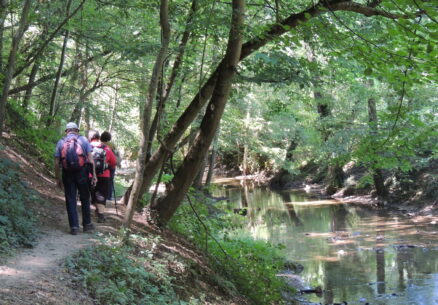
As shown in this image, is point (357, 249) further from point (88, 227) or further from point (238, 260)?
point (88, 227)

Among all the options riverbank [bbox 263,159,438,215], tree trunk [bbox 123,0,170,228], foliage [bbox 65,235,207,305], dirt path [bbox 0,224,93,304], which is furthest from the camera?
riverbank [bbox 263,159,438,215]

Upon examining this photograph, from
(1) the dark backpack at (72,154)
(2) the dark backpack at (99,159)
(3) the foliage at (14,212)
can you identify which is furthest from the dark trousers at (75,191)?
(2) the dark backpack at (99,159)

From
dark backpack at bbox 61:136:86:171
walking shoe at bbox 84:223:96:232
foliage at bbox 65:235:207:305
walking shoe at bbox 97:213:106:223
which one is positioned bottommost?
foliage at bbox 65:235:207:305

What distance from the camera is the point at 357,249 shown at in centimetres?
1396

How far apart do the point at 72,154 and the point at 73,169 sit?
9.7 inches

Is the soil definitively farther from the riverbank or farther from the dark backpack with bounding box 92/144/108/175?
the riverbank

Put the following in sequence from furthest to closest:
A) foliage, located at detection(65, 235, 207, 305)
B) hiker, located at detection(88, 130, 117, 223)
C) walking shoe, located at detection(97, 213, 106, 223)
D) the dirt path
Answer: hiker, located at detection(88, 130, 117, 223)
walking shoe, located at detection(97, 213, 106, 223)
foliage, located at detection(65, 235, 207, 305)
the dirt path

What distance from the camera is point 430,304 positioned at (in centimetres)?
922

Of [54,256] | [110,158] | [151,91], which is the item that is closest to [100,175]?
[110,158]

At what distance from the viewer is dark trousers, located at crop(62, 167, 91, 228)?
259 inches

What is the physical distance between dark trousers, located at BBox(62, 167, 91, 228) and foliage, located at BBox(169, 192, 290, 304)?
5.85ft

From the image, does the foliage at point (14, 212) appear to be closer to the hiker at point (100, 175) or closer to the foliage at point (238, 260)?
the hiker at point (100, 175)

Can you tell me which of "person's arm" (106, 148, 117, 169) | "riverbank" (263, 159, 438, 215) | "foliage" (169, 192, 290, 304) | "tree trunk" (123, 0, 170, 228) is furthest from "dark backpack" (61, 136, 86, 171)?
"riverbank" (263, 159, 438, 215)

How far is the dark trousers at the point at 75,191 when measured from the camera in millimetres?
6574
